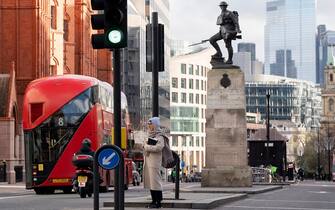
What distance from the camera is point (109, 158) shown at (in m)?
13.3

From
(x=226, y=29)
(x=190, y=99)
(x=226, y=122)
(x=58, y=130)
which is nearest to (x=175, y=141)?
(x=190, y=99)

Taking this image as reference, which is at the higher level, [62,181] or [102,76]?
[102,76]

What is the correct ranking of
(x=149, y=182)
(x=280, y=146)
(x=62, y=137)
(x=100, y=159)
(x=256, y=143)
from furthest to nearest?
(x=256, y=143) < (x=280, y=146) < (x=62, y=137) < (x=149, y=182) < (x=100, y=159)

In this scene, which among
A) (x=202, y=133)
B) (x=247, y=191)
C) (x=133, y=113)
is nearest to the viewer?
(x=247, y=191)

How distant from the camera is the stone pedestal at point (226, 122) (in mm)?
32312

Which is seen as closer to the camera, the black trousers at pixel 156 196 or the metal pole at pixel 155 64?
the black trousers at pixel 156 196

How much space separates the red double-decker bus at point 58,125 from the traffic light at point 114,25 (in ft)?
60.3

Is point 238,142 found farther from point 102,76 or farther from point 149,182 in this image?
point 102,76

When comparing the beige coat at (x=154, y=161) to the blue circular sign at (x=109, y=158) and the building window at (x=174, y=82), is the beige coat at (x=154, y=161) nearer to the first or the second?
the blue circular sign at (x=109, y=158)

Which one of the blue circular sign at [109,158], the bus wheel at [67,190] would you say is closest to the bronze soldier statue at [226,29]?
the bus wheel at [67,190]

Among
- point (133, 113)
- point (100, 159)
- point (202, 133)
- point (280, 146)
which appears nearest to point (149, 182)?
point (100, 159)

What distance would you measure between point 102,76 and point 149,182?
84360 millimetres

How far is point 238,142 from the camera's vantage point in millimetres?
32375

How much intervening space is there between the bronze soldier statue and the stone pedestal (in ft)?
2.66
